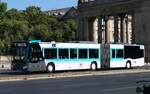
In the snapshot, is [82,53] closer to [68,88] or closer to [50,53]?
[50,53]

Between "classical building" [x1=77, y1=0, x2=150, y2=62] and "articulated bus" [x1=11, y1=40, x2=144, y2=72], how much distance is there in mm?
26658

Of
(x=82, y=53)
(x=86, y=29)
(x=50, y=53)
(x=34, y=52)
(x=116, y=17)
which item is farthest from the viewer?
(x=86, y=29)

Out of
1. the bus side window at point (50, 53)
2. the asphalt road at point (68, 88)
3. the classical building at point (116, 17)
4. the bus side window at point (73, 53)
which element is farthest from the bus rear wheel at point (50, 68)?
the classical building at point (116, 17)

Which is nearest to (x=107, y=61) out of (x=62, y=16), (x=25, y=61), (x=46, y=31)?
(x=25, y=61)

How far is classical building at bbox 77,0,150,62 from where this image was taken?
80.9 m

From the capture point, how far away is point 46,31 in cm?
12375

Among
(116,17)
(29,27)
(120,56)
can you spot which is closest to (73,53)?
(120,56)

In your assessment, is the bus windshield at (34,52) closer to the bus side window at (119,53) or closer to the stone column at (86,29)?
the bus side window at (119,53)

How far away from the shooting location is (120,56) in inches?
1950

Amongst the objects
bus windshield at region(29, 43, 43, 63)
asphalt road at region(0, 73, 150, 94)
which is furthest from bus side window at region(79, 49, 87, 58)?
asphalt road at region(0, 73, 150, 94)

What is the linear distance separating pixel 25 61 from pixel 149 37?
42.9 meters

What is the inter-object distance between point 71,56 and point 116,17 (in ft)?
181

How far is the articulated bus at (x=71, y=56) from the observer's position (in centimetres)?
4012

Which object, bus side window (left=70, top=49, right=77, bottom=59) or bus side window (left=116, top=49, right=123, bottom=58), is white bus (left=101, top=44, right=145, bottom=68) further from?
bus side window (left=70, top=49, right=77, bottom=59)
